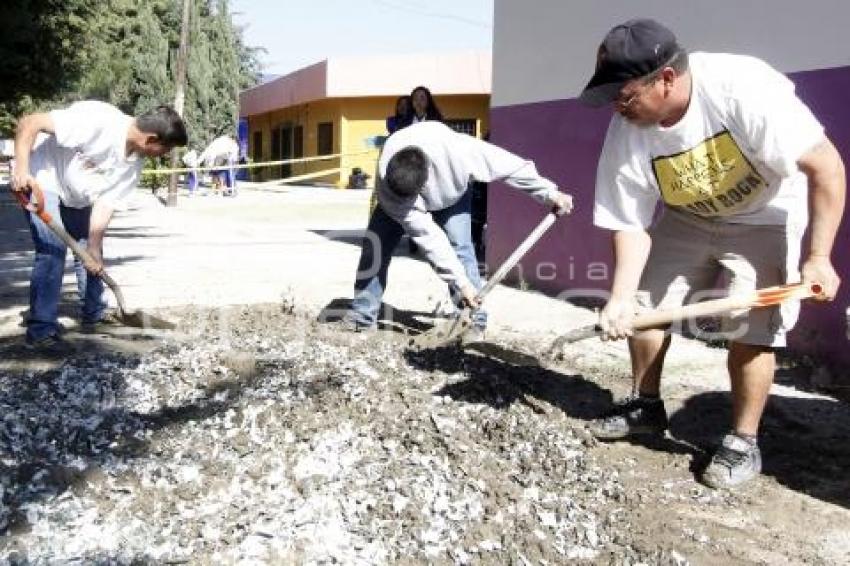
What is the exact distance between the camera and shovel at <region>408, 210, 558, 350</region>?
5117 mm

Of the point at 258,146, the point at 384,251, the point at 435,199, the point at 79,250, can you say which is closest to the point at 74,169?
the point at 79,250

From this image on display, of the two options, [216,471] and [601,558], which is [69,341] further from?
[601,558]

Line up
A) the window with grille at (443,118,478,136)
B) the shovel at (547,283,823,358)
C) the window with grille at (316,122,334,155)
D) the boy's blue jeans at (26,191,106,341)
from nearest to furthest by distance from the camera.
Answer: the shovel at (547,283,823,358), the boy's blue jeans at (26,191,106,341), the window with grille at (443,118,478,136), the window with grille at (316,122,334,155)

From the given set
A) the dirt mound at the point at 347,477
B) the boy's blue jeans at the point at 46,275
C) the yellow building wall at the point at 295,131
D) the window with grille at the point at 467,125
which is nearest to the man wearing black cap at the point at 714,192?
the dirt mound at the point at 347,477

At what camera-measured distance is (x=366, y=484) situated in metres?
3.20

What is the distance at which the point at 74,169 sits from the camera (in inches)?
199

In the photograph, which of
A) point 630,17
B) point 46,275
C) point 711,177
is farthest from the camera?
point 630,17

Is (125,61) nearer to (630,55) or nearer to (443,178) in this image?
(443,178)

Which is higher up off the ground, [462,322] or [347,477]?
[462,322]

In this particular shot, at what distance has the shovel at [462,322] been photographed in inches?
201

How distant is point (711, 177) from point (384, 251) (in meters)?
2.71

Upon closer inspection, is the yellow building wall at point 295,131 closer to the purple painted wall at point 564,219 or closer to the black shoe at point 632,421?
the purple painted wall at point 564,219

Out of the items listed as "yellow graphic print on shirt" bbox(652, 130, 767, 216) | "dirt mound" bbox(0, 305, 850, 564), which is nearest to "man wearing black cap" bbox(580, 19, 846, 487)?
"yellow graphic print on shirt" bbox(652, 130, 767, 216)

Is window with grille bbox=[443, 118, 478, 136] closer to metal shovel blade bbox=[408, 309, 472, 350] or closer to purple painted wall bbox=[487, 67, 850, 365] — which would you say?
purple painted wall bbox=[487, 67, 850, 365]
